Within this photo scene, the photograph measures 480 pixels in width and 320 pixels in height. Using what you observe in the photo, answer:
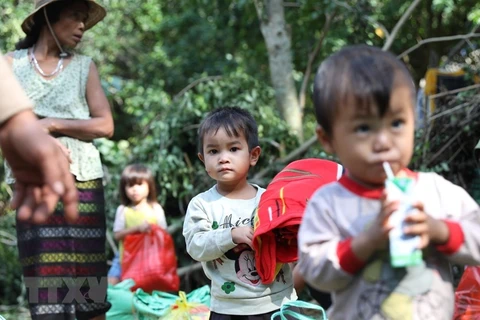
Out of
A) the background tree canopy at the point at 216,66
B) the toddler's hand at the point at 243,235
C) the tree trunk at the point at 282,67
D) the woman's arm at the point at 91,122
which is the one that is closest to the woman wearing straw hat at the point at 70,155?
the woman's arm at the point at 91,122

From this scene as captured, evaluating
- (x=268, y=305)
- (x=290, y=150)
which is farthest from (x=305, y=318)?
(x=290, y=150)

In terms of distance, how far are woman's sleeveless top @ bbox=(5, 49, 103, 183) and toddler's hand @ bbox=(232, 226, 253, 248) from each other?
1.27 metres

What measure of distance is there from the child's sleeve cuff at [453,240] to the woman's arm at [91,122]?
2.59 m

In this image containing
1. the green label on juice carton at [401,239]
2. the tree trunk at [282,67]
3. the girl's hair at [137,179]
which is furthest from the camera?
the tree trunk at [282,67]

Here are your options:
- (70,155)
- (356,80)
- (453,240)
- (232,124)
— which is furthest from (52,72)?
(453,240)

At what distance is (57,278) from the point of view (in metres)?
4.27

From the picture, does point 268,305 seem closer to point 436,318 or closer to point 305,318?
point 305,318

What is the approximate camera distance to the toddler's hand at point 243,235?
3.33m

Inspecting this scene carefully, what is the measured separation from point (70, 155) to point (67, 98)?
1.05ft

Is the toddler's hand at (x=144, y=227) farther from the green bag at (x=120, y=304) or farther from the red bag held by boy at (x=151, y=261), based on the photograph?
the green bag at (x=120, y=304)

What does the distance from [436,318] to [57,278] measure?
262 cm

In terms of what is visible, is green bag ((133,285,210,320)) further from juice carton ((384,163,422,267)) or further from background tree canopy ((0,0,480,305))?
juice carton ((384,163,422,267))

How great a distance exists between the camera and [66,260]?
4.31m

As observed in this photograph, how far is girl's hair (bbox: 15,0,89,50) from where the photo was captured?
4.37 m
